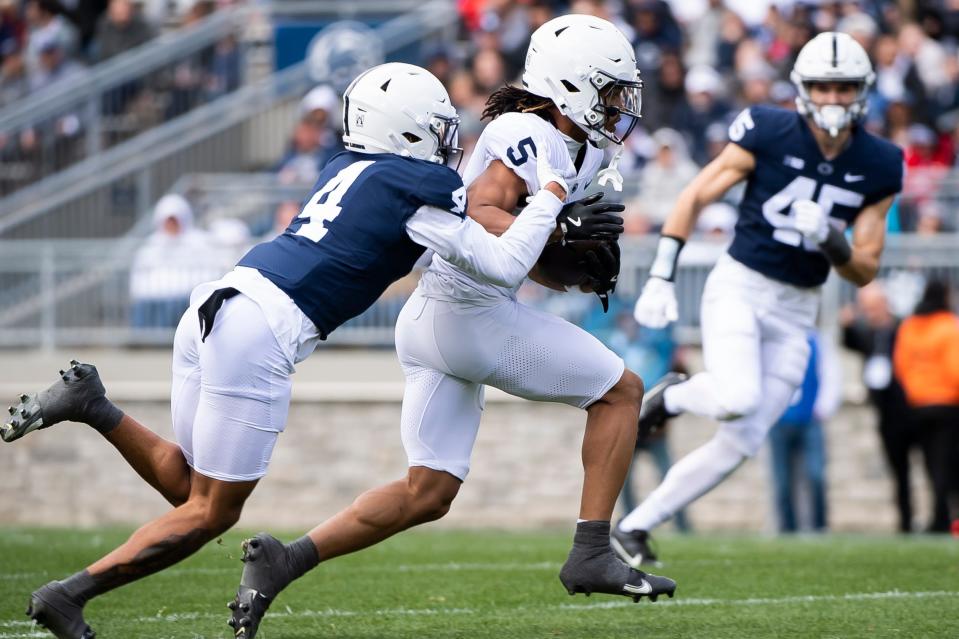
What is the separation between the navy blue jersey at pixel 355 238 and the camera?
4.76m

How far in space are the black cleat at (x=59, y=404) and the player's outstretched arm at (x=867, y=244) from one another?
3.30 metres

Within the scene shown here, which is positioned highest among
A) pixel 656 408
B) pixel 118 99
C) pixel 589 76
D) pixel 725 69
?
pixel 725 69

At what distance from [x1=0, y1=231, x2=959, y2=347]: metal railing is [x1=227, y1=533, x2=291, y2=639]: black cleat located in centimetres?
672

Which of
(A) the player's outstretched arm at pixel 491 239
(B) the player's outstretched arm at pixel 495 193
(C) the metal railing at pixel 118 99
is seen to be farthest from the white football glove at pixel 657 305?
(C) the metal railing at pixel 118 99

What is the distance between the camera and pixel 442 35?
1567cm

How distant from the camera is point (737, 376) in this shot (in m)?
6.69

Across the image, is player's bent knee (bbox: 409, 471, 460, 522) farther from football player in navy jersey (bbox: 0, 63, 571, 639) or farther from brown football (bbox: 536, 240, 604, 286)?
brown football (bbox: 536, 240, 604, 286)

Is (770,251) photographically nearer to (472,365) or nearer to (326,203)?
(472,365)

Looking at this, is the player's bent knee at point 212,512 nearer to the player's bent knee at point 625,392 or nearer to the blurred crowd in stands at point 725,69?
the player's bent knee at point 625,392

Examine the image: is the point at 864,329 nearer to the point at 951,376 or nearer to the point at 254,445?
the point at 951,376

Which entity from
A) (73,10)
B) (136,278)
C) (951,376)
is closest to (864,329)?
(951,376)

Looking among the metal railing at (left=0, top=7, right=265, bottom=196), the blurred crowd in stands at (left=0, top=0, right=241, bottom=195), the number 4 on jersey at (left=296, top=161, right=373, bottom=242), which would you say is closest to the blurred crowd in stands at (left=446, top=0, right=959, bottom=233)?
the metal railing at (left=0, top=7, right=265, bottom=196)

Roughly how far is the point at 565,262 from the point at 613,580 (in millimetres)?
1078

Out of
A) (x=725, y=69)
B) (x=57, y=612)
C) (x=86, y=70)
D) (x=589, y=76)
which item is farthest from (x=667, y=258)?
(x=86, y=70)
